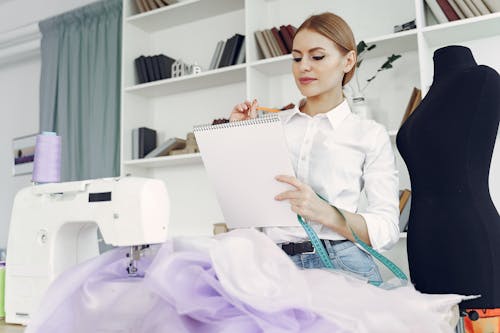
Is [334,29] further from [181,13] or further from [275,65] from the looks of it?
[181,13]

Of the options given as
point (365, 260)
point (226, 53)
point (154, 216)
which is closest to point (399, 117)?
point (226, 53)

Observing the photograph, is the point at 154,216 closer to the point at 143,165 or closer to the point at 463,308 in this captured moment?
the point at 463,308

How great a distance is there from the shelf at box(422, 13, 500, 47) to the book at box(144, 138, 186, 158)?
1470 mm

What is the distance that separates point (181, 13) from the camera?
118 inches

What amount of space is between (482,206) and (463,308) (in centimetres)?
25

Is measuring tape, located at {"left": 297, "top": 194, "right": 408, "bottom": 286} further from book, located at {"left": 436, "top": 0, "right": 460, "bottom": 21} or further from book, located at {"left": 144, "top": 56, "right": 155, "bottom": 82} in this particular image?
book, located at {"left": 144, "top": 56, "right": 155, "bottom": 82}

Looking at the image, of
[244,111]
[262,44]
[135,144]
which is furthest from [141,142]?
[244,111]

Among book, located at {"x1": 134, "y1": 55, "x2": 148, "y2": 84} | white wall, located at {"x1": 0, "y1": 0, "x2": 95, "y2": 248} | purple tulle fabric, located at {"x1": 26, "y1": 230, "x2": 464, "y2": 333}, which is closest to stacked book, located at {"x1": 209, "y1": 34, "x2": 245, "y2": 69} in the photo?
book, located at {"x1": 134, "y1": 55, "x2": 148, "y2": 84}

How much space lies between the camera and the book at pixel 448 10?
7.16 ft

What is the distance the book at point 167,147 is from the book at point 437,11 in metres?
1.52

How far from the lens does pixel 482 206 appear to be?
3.83 ft

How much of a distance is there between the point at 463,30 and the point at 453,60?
998 mm

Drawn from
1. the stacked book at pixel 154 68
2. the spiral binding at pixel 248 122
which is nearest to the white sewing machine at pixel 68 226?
the spiral binding at pixel 248 122

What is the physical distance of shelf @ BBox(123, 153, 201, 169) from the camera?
2727 millimetres
